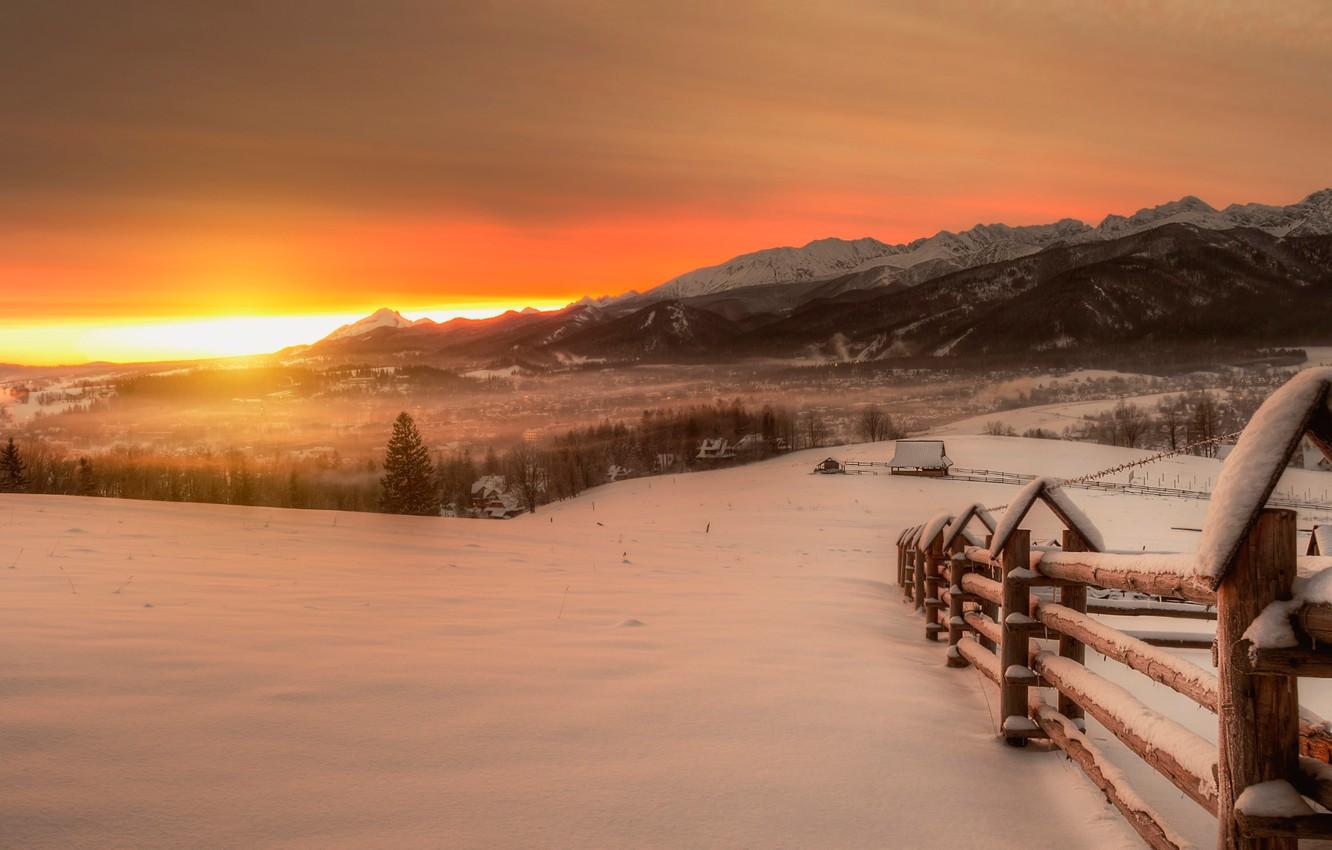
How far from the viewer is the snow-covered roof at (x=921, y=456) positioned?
256 feet

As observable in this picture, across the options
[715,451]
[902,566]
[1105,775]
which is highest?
[1105,775]

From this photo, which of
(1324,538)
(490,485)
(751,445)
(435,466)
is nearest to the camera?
(1324,538)

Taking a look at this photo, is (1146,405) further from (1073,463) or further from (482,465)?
(482,465)

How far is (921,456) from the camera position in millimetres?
78688

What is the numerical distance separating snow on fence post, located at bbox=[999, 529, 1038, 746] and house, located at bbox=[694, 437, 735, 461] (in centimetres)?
11971

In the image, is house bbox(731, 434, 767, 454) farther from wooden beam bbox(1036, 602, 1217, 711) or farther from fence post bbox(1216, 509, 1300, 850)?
fence post bbox(1216, 509, 1300, 850)

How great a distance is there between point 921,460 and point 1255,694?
78.8 metres

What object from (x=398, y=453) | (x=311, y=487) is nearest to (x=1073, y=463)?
(x=398, y=453)

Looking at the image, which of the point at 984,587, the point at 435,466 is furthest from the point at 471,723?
the point at 435,466

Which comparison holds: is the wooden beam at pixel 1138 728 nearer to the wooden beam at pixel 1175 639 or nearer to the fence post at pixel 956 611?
the wooden beam at pixel 1175 639

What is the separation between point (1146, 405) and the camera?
176 meters

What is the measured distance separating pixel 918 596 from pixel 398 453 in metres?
64.6

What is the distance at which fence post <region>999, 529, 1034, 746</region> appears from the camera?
597cm

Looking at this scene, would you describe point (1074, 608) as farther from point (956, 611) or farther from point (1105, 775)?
point (956, 611)
